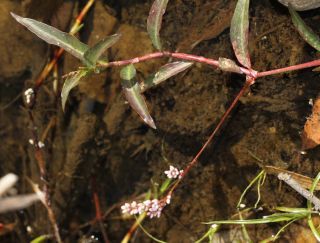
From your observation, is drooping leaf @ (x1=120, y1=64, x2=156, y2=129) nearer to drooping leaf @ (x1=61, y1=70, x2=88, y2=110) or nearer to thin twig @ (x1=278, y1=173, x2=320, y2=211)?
→ drooping leaf @ (x1=61, y1=70, x2=88, y2=110)

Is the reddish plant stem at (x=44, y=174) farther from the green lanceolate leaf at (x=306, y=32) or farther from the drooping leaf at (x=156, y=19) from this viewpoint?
the green lanceolate leaf at (x=306, y=32)

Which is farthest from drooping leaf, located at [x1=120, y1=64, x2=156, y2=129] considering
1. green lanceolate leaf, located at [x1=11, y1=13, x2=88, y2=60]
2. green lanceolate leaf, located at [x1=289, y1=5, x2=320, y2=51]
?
green lanceolate leaf, located at [x1=289, y1=5, x2=320, y2=51]

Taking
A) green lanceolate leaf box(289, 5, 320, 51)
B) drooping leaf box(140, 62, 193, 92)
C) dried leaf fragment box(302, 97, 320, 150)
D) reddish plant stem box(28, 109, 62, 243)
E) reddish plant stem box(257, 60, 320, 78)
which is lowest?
Result: reddish plant stem box(28, 109, 62, 243)

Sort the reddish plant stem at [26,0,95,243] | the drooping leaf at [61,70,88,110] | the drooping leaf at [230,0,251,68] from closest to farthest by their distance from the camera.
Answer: the drooping leaf at [230,0,251,68], the drooping leaf at [61,70,88,110], the reddish plant stem at [26,0,95,243]

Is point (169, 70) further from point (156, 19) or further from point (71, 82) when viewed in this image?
point (71, 82)

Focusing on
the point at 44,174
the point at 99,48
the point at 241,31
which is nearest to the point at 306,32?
the point at 241,31
